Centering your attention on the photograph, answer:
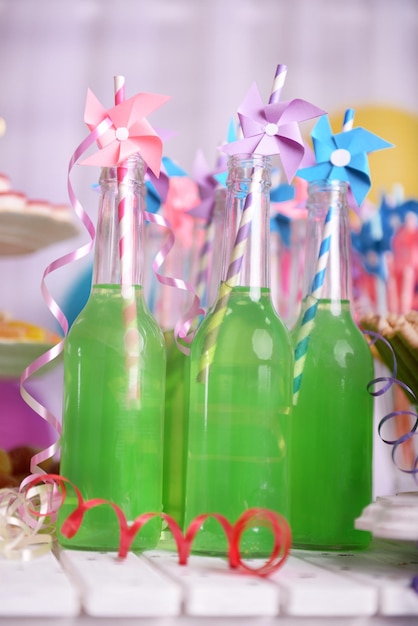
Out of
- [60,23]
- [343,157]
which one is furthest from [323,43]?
[343,157]

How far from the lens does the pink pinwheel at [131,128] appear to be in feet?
2.23

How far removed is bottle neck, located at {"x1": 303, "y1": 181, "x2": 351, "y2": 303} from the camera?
0.74 meters

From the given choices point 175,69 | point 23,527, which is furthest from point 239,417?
point 175,69

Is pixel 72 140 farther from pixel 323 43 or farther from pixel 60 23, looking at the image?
pixel 323 43

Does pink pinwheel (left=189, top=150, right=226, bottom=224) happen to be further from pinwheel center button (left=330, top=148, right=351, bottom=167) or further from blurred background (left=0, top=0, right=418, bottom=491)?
blurred background (left=0, top=0, right=418, bottom=491)

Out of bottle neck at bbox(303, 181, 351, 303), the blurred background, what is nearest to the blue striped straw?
bottle neck at bbox(303, 181, 351, 303)

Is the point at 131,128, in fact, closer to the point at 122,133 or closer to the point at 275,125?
the point at 122,133

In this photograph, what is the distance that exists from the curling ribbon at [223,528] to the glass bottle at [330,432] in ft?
0.26

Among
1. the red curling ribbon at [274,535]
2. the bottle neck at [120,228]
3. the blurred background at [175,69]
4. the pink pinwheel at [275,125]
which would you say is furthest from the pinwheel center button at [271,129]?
the blurred background at [175,69]

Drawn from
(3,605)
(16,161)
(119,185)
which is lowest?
(3,605)

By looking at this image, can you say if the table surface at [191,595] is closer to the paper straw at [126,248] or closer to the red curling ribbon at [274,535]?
the red curling ribbon at [274,535]

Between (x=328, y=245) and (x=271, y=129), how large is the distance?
0.38ft

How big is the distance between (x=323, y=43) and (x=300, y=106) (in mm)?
2047

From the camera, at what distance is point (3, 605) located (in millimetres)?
475
